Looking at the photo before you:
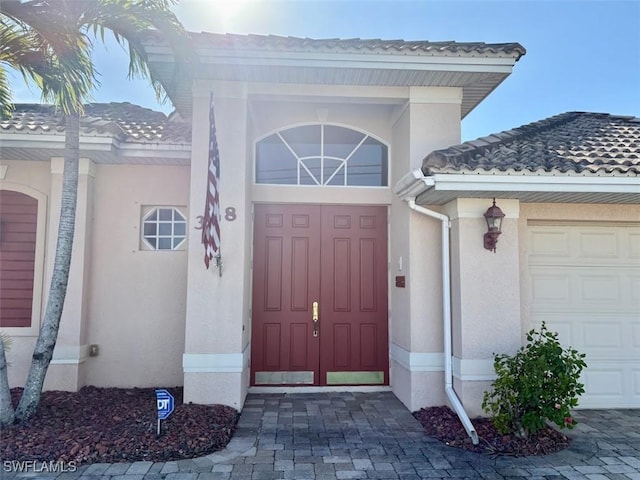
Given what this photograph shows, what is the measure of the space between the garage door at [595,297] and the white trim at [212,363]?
13.9ft

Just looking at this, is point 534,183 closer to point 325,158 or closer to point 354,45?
point 354,45

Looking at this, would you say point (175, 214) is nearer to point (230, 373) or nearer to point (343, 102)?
point (230, 373)

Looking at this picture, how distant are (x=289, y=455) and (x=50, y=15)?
5.48 metres

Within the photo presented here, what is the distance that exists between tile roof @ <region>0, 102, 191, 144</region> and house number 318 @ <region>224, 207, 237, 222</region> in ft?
4.88

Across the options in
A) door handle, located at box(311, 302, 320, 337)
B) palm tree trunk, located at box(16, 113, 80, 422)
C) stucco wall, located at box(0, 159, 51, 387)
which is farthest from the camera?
door handle, located at box(311, 302, 320, 337)

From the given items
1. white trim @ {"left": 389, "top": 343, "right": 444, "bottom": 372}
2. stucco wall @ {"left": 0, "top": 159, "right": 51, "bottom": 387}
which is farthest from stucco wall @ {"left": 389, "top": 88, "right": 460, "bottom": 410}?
stucco wall @ {"left": 0, "top": 159, "right": 51, "bottom": 387}

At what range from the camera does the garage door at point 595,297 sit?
20.1 ft

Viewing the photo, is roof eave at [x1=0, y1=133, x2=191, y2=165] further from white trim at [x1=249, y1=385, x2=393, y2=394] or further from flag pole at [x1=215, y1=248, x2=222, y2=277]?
white trim at [x1=249, y1=385, x2=393, y2=394]

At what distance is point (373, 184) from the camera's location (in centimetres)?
709

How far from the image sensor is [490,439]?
4.89 m

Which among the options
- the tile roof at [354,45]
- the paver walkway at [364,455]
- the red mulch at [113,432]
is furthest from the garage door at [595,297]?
the red mulch at [113,432]

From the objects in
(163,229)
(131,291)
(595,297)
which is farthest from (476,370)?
(131,291)

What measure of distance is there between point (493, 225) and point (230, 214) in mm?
3491

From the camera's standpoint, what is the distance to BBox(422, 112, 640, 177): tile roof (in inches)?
202
